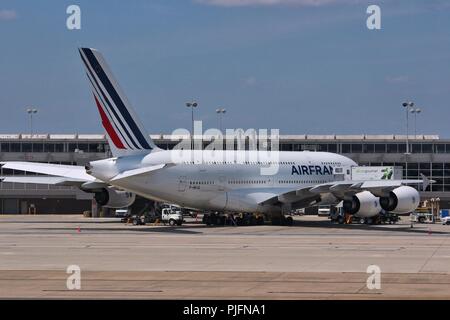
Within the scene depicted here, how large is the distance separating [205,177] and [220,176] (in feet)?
5.61

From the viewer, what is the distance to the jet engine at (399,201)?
64.4 m

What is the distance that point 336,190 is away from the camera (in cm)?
6569

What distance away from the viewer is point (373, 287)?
25.3 m

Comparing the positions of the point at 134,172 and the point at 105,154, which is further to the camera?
the point at 105,154

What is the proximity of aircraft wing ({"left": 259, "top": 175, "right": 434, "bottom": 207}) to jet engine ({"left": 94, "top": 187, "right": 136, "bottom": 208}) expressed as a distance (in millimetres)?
10892

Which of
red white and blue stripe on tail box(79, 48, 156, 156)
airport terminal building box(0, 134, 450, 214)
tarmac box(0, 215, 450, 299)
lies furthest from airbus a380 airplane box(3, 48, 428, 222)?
airport terminal building box(0, 134, 450, 214)

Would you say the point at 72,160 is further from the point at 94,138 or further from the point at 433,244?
the point at 433,244

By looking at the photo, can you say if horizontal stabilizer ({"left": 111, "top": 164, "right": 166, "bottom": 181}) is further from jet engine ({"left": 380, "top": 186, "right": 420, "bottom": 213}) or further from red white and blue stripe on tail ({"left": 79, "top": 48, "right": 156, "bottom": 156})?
jet engine ({"left": 380, "top": 186, "right": 420, "bottom": 213})

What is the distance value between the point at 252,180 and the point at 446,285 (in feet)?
143

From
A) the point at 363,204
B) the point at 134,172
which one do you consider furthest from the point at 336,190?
the point at 134,172

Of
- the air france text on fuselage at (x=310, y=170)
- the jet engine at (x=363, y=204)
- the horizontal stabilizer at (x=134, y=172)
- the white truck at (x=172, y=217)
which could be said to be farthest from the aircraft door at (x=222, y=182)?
the jet engine at (x=363, y=204)

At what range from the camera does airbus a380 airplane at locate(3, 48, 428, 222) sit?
194 feet

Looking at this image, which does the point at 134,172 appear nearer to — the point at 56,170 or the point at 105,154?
the point at 56,170
